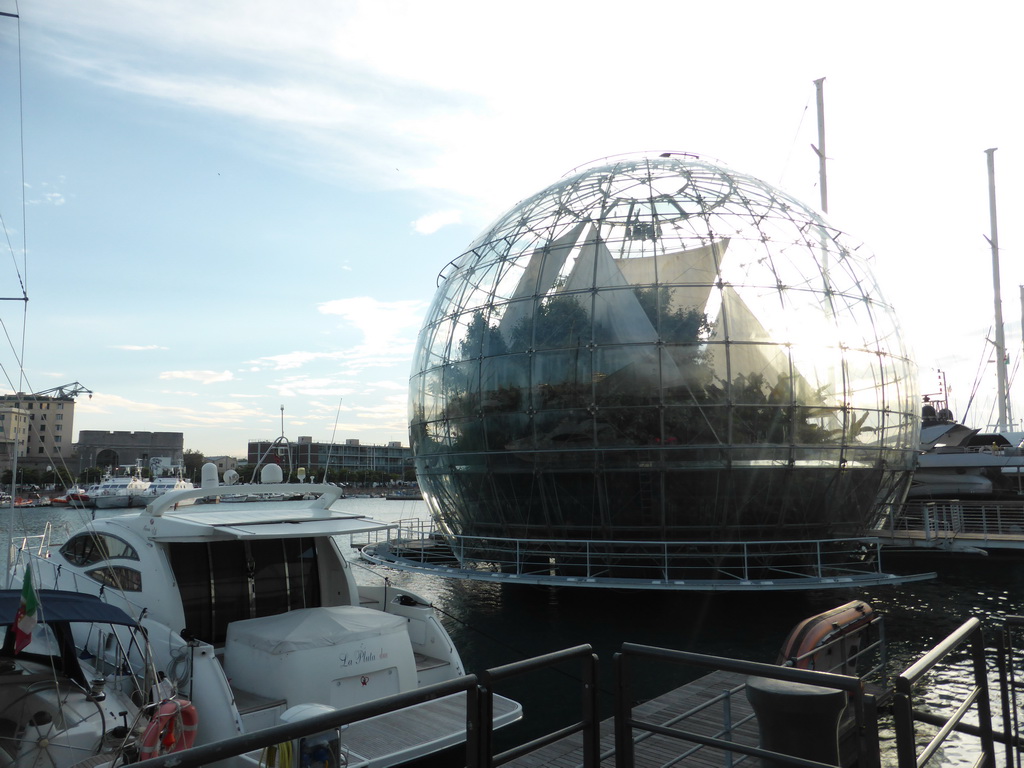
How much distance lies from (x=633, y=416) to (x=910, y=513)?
22918 mm

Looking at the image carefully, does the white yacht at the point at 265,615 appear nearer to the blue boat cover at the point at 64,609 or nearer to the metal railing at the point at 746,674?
the blue boat cover at the point at 64,609

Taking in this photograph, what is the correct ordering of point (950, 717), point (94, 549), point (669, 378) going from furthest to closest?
1. point (669, 378)
2. point (94, 549)
3. point (950, 717)

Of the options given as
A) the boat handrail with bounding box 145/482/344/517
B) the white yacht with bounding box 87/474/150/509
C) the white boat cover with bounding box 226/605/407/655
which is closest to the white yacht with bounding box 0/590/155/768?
the white boat cover with bounding box 226/605/407/655

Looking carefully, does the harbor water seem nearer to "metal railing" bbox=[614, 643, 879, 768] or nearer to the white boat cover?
the white boat cover

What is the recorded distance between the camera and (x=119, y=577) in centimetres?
1073

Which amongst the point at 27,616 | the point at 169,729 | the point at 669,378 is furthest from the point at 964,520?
the point at 27,616

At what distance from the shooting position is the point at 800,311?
18234mm

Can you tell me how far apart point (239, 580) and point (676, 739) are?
6.32 m

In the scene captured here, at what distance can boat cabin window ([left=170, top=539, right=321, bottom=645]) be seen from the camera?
34.0 feet

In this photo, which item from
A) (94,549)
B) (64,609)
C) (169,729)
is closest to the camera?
(169,729)

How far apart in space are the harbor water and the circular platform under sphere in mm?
1717

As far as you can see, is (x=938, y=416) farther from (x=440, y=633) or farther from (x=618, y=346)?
(x=440, y=633)

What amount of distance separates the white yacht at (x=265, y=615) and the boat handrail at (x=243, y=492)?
3cm

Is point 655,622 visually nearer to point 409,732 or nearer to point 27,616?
point 409,732
